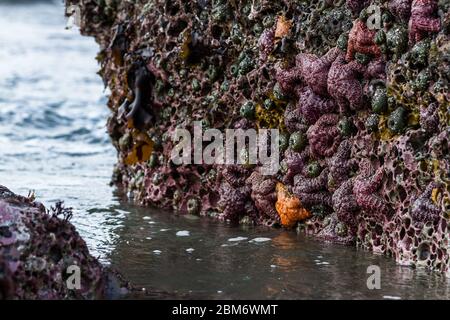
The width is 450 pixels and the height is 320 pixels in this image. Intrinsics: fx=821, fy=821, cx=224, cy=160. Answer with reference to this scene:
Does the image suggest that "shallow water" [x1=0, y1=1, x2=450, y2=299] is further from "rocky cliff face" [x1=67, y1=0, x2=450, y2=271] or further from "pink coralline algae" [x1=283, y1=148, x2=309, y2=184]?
"pink coralline algae" [x1=283, y1=148, x2=309, y2=184]

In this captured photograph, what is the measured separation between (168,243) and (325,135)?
4.19 feet

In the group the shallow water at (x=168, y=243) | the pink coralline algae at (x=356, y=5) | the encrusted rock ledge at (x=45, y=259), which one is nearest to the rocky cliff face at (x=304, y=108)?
the pink coralline algae at (x=356, y=5)

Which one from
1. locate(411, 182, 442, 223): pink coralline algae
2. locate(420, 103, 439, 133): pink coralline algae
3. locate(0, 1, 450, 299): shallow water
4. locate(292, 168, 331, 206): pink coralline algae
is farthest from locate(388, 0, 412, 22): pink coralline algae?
locate(0, 1, 450, 299): shallow water

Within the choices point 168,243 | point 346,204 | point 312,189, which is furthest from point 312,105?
point 168,243

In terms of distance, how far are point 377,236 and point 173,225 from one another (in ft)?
5.28

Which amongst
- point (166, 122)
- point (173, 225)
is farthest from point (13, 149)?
point (173, 225)

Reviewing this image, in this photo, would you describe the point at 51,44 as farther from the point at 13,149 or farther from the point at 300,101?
the point at 300,101

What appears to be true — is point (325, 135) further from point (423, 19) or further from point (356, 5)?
point (423, 19)

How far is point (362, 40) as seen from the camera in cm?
509

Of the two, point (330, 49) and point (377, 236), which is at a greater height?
point (330, 49)

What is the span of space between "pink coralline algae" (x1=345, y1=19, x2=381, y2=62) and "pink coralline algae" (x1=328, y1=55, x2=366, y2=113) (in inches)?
3.7

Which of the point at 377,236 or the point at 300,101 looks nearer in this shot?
the point at 377,236

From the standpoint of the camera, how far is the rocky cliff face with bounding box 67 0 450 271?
476 cm
